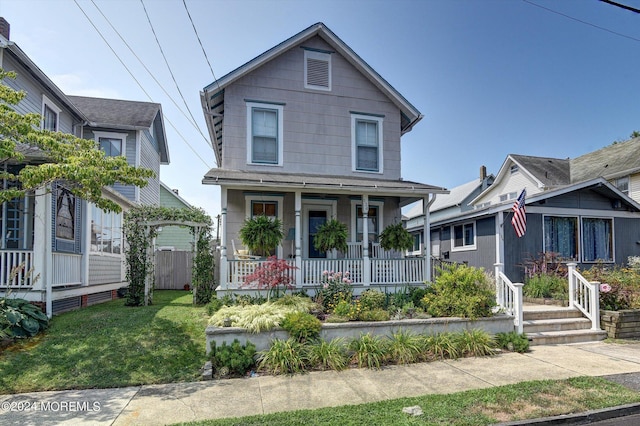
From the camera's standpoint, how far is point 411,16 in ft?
36.5

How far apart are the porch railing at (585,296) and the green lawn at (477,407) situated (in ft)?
13.0

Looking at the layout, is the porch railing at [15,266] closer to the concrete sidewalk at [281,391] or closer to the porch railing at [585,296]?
the concrete sidewalk at [281,391]

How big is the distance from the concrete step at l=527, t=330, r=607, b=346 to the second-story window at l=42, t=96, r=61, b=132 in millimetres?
15176

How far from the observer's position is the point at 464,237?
14.9 m

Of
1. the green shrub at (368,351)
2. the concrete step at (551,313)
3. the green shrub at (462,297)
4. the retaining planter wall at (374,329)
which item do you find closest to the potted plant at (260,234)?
the retaining planter wall at (374,329)

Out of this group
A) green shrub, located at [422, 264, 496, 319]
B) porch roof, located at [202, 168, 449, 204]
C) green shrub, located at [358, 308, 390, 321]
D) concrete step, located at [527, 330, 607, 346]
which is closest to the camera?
green shrub, located at [358, 308, 390, 321]

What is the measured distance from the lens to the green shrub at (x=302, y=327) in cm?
688

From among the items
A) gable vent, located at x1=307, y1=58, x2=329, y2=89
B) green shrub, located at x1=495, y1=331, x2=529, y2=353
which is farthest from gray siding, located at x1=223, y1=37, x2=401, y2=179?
green shrub, located at x1=495, y1=331, x2=529, y2=353

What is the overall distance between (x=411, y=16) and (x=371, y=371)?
10048 mm

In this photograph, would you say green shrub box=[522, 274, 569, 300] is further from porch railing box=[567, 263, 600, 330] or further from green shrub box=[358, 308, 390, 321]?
green shrub box=[358, 308, 390, 321]

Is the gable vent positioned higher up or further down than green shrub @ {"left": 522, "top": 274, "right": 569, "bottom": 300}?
higher up

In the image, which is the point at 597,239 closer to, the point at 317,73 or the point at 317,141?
the point at 317,141

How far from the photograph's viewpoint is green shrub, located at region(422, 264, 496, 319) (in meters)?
8.02

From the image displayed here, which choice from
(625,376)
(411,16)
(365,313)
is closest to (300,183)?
(365,313)
